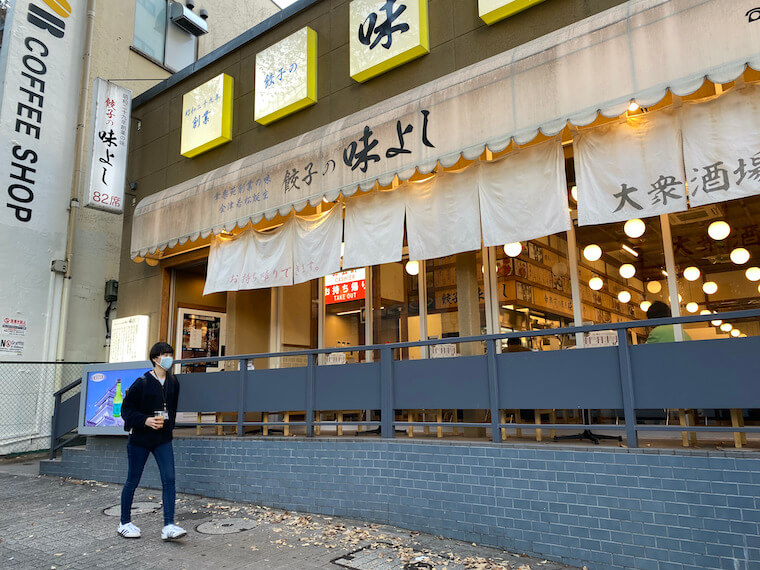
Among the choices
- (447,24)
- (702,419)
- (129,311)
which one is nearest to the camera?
(702,419)

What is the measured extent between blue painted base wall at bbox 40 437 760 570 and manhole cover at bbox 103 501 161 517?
754 millimetres

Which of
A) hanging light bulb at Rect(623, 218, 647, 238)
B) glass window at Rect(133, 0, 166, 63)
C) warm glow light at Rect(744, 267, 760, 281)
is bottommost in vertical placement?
warm glow light at Rect(744, 267, 760, 281)

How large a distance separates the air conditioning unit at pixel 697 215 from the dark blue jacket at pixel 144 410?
6416 mm

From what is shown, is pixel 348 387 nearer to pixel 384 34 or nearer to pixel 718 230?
pixel 384 34

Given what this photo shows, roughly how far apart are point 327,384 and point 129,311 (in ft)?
21.9

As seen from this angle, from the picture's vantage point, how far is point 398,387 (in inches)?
253

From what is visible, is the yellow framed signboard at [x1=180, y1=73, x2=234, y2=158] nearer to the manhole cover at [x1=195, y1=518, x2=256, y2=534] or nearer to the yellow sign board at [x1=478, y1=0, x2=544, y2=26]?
the yellow sign board at [x1=478, y1=0, x2=544, y2=26]

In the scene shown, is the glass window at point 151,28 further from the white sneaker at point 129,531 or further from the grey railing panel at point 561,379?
the grey railing panel at point 561,379

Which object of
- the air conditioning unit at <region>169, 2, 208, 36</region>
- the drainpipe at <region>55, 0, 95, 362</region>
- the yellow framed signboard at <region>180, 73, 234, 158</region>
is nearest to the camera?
the yellow framed signboard at <region>180, 73, 234, 158</region>

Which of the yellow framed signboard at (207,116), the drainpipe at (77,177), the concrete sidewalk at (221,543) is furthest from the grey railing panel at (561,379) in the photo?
the drainpipe at (77,177)

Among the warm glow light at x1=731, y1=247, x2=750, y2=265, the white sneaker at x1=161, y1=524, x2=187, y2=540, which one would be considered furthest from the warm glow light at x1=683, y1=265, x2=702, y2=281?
the white sneaker at x1=161, y1=524, x2=187, y2=540

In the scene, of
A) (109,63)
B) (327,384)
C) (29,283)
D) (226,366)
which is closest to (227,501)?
(327,384)

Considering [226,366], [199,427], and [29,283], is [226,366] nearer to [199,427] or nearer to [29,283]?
[199,427]

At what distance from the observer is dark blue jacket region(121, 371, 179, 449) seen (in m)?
5.63
